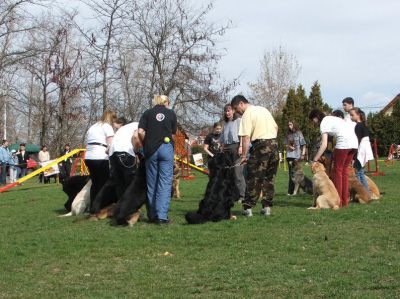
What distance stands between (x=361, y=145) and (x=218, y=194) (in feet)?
13.3

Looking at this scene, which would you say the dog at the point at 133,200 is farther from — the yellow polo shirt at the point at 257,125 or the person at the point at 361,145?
the person at the point at 361,145

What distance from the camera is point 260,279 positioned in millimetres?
4637

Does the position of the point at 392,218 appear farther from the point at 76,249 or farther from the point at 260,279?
the point at 76,249

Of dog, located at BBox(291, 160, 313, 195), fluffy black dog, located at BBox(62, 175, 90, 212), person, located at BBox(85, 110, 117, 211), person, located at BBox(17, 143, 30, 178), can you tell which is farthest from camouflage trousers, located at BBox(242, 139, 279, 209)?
person, located at BBox(17, 143, 30, 178)

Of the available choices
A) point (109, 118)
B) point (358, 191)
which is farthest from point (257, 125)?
point (358, 191)

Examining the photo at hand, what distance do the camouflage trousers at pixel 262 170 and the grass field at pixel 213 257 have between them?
1.29 ft

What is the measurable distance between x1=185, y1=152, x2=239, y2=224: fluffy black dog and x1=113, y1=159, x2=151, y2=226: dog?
73cm

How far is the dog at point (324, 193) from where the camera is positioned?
28.5 ft

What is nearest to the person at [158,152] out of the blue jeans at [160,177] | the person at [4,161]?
the blue jeans at [160,177]

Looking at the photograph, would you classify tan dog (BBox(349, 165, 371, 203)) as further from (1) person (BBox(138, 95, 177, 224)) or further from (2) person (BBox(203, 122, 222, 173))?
(1) person (BBox(138, 95, 177, 224))

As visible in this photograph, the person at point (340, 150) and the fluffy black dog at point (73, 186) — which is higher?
the person at point (340, 150)

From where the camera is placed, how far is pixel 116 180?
8570 mm

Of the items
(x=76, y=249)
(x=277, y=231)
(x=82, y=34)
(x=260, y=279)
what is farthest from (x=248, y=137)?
(x=82, y=34)

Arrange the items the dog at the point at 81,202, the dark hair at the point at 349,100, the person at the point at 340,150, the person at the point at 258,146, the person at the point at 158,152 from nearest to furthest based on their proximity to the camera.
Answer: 1. the person at the point at 158,152
2. the person at the point at 258,146
3. the person at the point at 340,150
4. the dog at the point at 81,202
5. the dark hair at the point at 349,100
